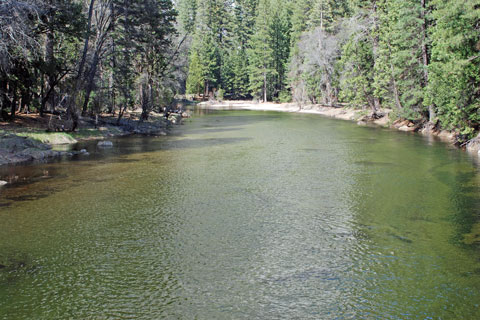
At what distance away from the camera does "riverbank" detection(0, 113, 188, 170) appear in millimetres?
21156

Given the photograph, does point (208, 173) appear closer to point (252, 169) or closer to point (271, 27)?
point (252, 169)

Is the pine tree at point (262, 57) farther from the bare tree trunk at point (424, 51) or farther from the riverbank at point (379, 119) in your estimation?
the bare tree trunk at point (424, 51)

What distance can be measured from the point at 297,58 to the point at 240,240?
5966 cm

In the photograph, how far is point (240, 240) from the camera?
1107 cm

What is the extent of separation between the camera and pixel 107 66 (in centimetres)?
3534

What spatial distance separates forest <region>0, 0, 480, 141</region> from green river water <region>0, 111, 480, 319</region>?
6.55m

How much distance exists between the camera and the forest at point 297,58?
22.8 meters

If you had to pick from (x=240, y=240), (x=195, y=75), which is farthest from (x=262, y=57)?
(x=240, y=240)

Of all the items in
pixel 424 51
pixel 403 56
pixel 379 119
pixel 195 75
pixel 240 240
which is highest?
pixel 195 75

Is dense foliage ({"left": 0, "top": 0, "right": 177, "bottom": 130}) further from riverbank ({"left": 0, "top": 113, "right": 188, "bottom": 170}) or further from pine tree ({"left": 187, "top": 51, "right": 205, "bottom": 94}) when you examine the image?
pine tree ({"left": 187, "top": 51, "right": 205, "bottom": 94})

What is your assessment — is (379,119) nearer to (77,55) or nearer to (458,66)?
(458,66)

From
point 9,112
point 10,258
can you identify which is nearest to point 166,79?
point 9,112

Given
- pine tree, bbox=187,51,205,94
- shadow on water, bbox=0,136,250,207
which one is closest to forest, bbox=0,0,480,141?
shadow on water, bbox=0,136,250,207

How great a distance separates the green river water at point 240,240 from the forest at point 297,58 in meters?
6.55
